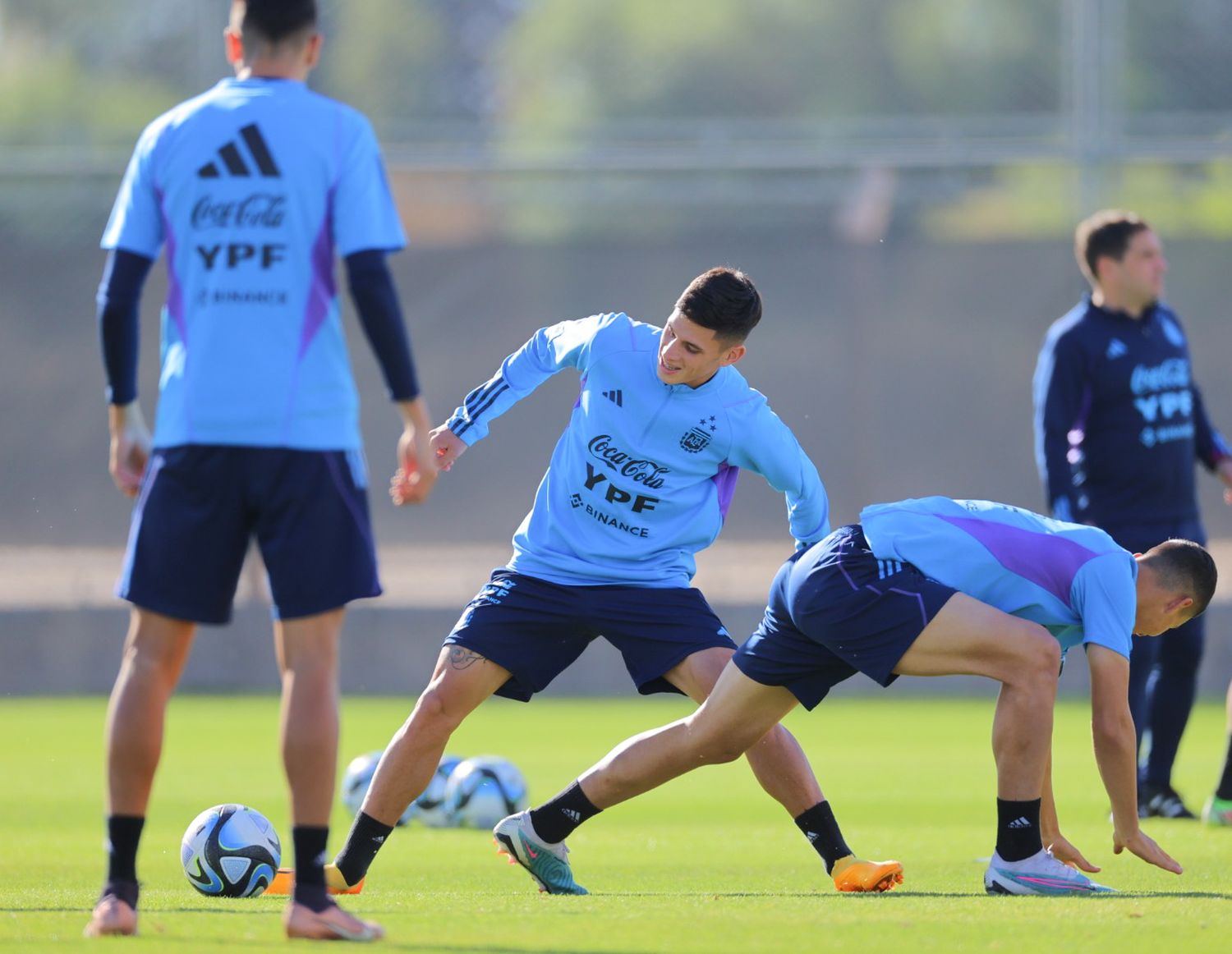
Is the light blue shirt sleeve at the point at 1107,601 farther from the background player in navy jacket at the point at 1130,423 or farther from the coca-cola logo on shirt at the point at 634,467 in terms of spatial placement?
the background player in navy jacket at the point at 1130,423

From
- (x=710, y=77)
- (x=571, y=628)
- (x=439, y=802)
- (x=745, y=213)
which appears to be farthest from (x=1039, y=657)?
(x=710, y=77)

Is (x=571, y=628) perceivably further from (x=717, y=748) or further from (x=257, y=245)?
(x=257, y=245)

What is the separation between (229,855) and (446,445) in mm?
1421

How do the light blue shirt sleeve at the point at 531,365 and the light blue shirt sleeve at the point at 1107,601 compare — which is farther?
the light blue shirt sleeve at the point at 531,365

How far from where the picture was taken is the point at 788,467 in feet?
19.0

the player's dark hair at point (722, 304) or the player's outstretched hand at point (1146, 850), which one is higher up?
the player's dark hair at point (722, 304)

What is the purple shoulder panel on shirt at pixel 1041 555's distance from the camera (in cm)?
534

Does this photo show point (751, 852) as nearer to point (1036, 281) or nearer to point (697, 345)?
point (697, 345)

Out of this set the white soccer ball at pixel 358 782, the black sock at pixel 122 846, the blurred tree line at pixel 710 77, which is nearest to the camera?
the black sock at pixel 122 846

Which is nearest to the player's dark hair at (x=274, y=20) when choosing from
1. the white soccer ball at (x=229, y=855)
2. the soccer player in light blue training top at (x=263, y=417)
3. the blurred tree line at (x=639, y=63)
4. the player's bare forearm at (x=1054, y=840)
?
the soccer player in light blue training top at (x=263, y=417)

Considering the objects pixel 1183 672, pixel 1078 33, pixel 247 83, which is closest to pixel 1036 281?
pixel 1078 33

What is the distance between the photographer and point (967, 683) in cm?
1427

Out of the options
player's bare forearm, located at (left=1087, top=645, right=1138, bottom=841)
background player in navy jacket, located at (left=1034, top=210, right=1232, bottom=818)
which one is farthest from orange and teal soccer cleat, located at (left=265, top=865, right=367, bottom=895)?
background player in navy jacket, located at (left=1034, top=210, right=1232, bottom=818)

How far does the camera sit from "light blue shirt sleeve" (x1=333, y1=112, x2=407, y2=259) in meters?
4.17
